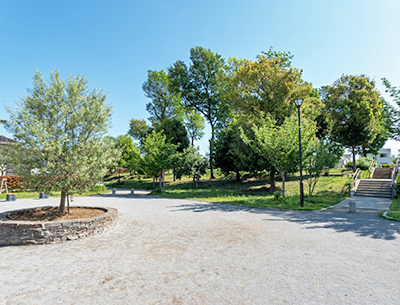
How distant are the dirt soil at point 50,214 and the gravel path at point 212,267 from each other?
1588 mm

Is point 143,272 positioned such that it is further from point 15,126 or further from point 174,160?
point 174,160

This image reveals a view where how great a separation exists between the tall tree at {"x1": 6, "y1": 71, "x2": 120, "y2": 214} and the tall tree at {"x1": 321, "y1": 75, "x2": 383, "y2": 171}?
25.9m

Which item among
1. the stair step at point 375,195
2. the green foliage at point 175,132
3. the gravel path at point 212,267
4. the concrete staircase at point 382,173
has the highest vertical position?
the green foliage at point 175,132

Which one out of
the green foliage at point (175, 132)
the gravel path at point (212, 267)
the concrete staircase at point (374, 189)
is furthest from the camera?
the green foliage at point (175, 132)

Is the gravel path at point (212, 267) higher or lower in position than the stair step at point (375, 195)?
lower

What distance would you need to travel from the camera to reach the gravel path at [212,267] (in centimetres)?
393

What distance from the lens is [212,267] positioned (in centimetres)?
512

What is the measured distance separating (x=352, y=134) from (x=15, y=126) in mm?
30685

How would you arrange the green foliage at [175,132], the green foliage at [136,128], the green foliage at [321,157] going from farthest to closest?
the green foliage at [136,128], the green foliage at [175,132], the green foliage at [321,157]

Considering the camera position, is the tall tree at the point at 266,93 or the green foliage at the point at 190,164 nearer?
the tall tree at the point at 266,93

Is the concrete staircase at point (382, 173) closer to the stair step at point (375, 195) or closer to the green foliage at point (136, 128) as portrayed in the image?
the stair step at point (375, 195)

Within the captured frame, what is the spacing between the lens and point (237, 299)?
3801mm

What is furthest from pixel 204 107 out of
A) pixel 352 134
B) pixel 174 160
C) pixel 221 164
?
pixel 352 134

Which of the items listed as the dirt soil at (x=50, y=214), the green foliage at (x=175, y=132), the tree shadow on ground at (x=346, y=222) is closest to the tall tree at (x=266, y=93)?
the tree shadow on ground at (x=346, y=222)
